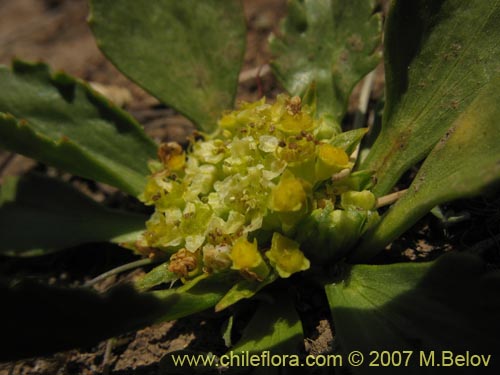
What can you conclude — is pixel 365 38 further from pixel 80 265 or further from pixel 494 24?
pixel 80 265

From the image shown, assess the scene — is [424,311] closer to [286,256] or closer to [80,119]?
[286,256]

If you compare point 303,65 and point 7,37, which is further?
point 7,37

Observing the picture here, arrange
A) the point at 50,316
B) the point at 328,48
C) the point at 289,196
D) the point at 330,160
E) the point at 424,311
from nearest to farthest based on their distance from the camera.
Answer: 1. the point at 50,316
2. the point at 424,311
3. the point at 289,196
4. the point at 330,160
5. the point at 328,48

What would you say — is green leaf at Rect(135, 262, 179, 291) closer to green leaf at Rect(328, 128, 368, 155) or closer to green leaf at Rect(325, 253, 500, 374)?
green leaf at Rect(325, 253, 500, 374)

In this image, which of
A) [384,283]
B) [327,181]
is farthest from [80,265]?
[384,283]

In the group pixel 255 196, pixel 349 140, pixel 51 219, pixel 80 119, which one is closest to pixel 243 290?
pixel 255 196

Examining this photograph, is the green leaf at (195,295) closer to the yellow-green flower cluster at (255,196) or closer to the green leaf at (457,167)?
the yellow-green flower cluster at (255,196)
